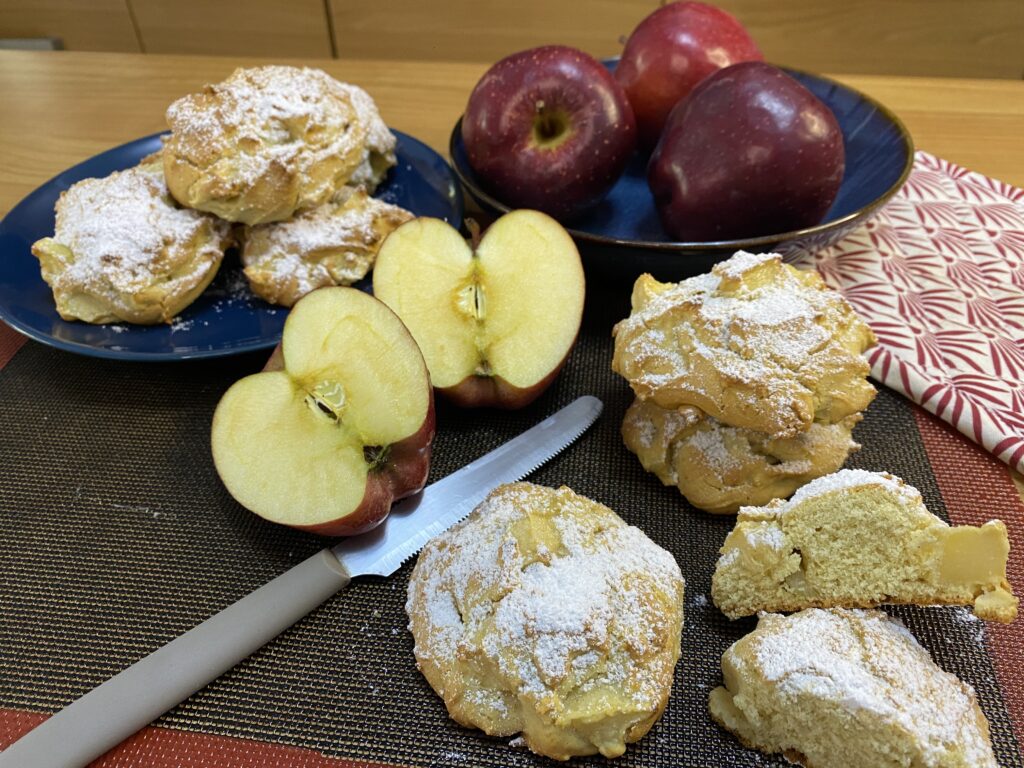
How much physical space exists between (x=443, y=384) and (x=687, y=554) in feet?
1.19

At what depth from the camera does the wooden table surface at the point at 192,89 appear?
161 cm

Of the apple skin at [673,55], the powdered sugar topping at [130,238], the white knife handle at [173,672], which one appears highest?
the apple skin at [673,55]

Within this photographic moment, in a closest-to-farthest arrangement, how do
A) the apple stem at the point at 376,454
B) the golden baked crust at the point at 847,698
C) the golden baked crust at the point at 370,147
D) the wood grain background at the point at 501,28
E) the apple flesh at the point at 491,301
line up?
the golden baked crust at the point at 847,698
the apple stem at the point at 376,454
the apple flesh at the point at 491,301
the golden baked crust at the point at 370,147
the wood grain background at the point at 501,28

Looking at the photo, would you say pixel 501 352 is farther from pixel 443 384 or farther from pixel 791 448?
pixel 791 448

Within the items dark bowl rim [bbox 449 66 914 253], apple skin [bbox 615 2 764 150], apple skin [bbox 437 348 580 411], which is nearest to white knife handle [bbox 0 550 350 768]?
apple skin [bbox 437 348 580 411]

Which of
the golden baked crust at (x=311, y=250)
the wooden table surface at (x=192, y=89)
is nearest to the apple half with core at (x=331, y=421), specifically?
the golden baked crust at (x=311, y=250)

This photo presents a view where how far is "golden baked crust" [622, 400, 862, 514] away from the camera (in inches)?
34.8

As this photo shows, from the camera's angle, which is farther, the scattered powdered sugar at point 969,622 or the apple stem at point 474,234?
the apple stem at point 474,234

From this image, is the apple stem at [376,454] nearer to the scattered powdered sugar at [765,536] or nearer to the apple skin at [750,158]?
the scattered powdered sugar at [765,536]

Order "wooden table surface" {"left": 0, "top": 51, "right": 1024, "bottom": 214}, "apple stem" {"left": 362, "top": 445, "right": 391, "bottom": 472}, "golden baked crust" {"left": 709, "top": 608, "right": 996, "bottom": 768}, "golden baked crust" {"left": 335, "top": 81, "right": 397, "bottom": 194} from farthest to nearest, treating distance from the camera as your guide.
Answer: "wooden table surface" {"left": 0, "top": 51, "right": 1024, "bottom": 214} → "golden baked crust" {"left": 335, "top": 81, "right": 397, "bottom": 194} → "apple stem" {"left": 362, "top": 445, "right": 391, "bottom": 472} → "golden baked crust" {"left": 709, "top": 608, "right": 996, "bottom": 768}

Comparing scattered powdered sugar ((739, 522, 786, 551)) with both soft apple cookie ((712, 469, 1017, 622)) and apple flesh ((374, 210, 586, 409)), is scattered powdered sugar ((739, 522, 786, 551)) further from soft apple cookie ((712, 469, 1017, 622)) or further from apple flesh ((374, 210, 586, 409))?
apple flesh ((374, 210, 586, 409))

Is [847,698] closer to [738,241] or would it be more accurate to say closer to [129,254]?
[738,241]

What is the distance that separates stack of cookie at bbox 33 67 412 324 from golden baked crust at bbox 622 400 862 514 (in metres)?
0.54

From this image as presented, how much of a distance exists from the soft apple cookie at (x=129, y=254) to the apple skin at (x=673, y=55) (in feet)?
2.49
